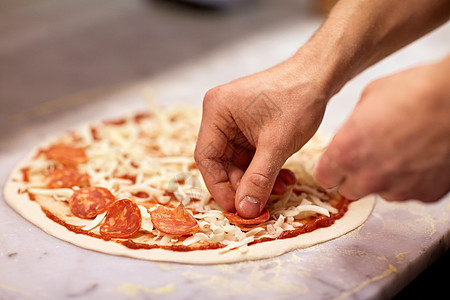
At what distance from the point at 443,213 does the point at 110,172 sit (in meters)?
1.15

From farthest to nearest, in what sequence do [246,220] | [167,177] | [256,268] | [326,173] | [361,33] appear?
[167,177]
[361,33]
[246,220]
[256,268]
[326,173]

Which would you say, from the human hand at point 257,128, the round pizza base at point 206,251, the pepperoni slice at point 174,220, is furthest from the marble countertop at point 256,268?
the human hand at point 257,128

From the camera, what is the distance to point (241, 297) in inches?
54.2

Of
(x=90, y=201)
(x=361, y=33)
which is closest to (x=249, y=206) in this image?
(x=90, y=201)

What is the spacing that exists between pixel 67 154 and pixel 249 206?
84 centimetres

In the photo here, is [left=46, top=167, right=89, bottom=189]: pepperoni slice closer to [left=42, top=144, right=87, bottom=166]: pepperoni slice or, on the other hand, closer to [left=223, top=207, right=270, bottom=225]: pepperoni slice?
[left=42, top=144, right=87, bottom=166]: pepperoni slice

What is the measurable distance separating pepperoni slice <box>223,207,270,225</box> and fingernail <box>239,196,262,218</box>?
0.02m

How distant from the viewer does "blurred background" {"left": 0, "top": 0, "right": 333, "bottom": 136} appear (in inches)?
118

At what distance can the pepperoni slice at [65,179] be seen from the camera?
1888 mm

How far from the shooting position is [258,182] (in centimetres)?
157

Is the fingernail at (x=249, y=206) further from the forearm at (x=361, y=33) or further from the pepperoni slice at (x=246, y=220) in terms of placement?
the forearm at (x=361, y=33)

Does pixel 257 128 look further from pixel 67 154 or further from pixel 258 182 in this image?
pixel 67 154

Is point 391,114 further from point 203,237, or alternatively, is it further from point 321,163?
point 203,237

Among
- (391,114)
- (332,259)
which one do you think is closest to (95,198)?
(332,259)
